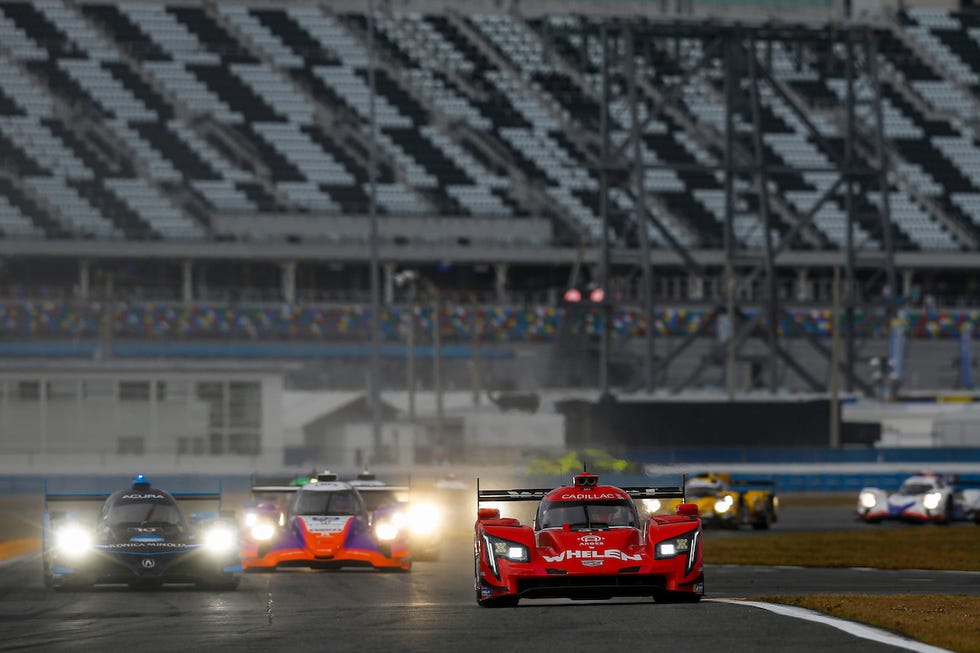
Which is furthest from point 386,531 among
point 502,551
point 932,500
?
point 932,500

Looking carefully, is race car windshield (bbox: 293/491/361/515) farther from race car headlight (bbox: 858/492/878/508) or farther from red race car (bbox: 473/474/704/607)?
race car headlight (bbox: 858/492/878/508)

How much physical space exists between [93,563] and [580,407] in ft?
140

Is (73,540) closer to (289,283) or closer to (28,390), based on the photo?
(28,390)

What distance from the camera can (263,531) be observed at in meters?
27.3

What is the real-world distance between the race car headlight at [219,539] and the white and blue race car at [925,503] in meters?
22.9

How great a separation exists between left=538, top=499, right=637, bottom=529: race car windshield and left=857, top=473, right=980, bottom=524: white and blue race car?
25.6m

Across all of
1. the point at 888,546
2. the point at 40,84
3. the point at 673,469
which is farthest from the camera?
the point at 40,84

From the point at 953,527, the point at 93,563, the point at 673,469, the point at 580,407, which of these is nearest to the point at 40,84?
the point at 580,407

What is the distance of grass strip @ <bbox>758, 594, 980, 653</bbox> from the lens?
15859mm

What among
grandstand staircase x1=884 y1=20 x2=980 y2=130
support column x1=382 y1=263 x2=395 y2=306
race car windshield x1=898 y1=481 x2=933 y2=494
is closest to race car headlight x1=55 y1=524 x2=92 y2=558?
race car windshield x1=898 y1=481 x2=933 y2=494

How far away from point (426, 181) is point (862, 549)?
211 feet

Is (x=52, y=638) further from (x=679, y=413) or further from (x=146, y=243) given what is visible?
(x=146, y=243)

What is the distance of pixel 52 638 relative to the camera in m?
17.2

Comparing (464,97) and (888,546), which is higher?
(464,97)
